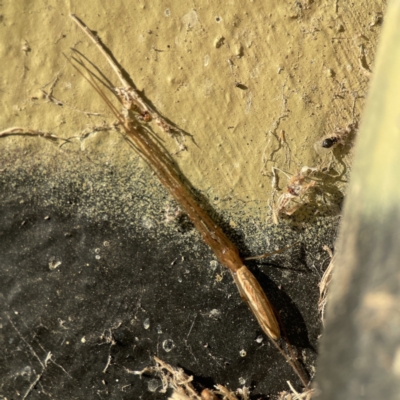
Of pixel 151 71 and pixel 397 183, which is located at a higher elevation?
pixel 151 71

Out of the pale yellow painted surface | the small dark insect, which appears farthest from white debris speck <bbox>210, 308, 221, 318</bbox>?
the small dark insect

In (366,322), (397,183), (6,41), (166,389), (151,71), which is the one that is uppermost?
(6,41)

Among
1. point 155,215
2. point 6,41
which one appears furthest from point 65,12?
point 155,215

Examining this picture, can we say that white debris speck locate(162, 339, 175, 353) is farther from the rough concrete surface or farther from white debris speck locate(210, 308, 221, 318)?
white debris speck locate(210, 308, 221, 318)

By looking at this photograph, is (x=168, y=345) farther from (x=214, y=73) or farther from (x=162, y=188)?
(x=214, y=73)

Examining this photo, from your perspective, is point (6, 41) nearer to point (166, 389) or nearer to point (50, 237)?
point (50, 237)

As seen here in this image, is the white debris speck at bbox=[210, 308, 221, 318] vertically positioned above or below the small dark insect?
below

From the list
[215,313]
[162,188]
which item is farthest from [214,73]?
[215,313]

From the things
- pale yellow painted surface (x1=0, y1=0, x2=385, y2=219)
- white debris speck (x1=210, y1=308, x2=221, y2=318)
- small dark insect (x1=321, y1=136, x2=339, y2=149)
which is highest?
pale yellow painted surface (x1=0, y1=0, x2=385, y2=219)
